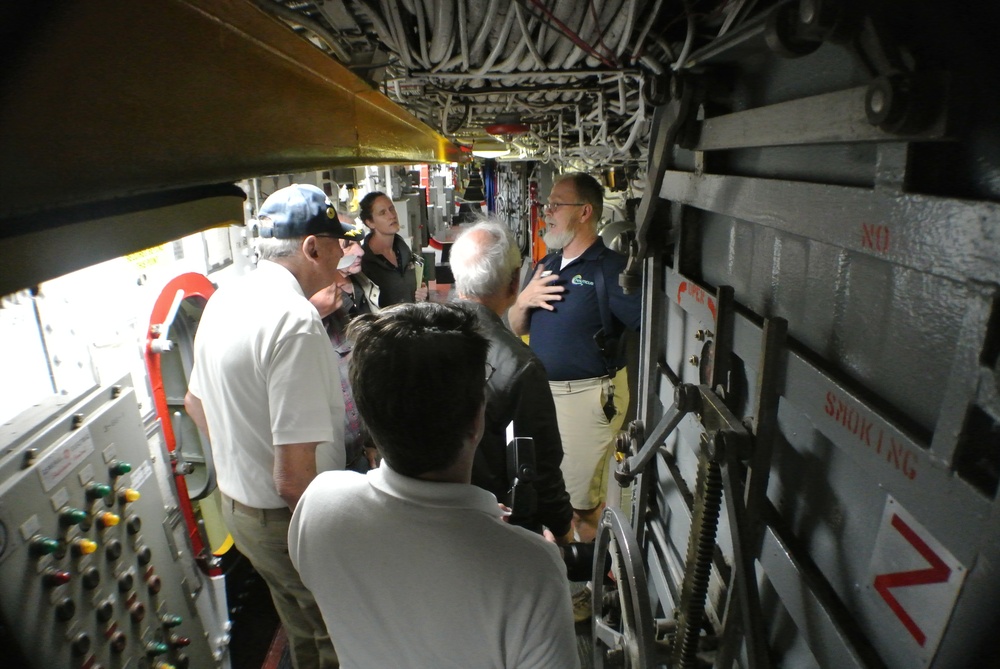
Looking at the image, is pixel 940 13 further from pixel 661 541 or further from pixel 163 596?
pixel 163 596

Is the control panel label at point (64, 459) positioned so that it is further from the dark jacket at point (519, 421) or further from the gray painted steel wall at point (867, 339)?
the gray painted steel wall at point (867, 339)

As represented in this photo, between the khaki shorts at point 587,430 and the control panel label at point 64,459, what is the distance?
2.18 m

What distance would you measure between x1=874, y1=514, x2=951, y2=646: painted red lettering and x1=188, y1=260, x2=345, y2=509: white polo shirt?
1.60 meters

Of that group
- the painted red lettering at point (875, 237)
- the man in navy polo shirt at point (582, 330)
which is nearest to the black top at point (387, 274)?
the man in navy polo shirt at point (582, 330)

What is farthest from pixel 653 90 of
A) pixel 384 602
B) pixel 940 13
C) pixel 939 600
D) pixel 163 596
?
pixel 163 596

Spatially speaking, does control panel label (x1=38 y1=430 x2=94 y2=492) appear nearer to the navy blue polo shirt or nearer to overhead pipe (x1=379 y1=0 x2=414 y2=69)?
overhead pipe (x1=379 y1=0 x2=414 y2=69)

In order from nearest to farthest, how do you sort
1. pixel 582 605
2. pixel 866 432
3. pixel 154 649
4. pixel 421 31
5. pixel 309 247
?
1. pixel 866 432
2. pixel 421 31
3. pixel 154 649
4. pixel 309 247
5. pixel 582 605

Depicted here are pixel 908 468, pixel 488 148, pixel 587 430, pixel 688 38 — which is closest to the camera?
pixel 908 468

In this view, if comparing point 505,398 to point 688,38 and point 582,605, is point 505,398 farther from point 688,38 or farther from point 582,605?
point 582,605

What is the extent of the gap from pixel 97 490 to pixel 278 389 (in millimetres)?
659

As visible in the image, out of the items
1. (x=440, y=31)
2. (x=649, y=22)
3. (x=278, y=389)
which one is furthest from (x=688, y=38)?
(x=278, y=389)

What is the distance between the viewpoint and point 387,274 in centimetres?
441

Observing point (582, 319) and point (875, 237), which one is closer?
point (875, 237)

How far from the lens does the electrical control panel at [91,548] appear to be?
151 centimetres
